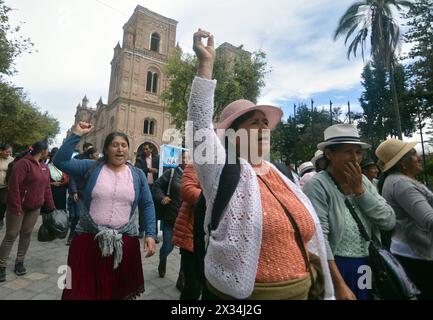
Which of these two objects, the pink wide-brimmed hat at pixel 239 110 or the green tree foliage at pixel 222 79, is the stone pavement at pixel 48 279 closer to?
the pink wide-brimmed hat at pixel 239 110

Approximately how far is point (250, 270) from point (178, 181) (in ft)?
9.67

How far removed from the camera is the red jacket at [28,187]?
156 inches

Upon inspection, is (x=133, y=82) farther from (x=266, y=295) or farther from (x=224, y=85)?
(x=266, y=295)

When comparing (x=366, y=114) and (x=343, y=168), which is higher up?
(x=366, y=114)

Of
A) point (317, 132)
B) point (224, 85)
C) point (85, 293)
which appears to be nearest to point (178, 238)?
point (85, 293)

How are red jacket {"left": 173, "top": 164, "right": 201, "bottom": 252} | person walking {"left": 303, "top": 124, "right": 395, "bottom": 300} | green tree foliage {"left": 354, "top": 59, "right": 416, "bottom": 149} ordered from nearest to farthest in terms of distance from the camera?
person walking {"left": 303, "top": 124, "right": 395, "bottom": 300} < red jacket {"left": 173, "top": 164, "right": 201, "bottom": 252} < green tree foliage {"left": 354, "top": 59, "right": 416, "bottom": 149}

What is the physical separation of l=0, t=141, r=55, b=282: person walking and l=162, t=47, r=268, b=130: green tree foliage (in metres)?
18.4

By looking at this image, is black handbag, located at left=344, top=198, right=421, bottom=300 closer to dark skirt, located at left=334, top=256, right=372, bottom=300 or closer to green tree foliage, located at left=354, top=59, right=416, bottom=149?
dark skirt, located at left=334, top=256, right=372, bottom=300

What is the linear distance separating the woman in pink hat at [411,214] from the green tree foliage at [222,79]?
20.2 metres

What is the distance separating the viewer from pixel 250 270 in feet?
4.59

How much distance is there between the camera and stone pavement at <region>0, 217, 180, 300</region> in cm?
360

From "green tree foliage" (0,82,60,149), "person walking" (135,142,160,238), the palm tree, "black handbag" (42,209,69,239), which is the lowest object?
"black handbag" (42,209,69,239)

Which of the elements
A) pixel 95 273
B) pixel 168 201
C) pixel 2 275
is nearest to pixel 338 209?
pixel 95 273

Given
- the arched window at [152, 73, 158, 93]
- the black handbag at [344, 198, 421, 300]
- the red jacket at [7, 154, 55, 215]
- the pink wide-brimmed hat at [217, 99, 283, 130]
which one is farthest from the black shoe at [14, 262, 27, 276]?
the arched window at [152, 73, 158, 93]
